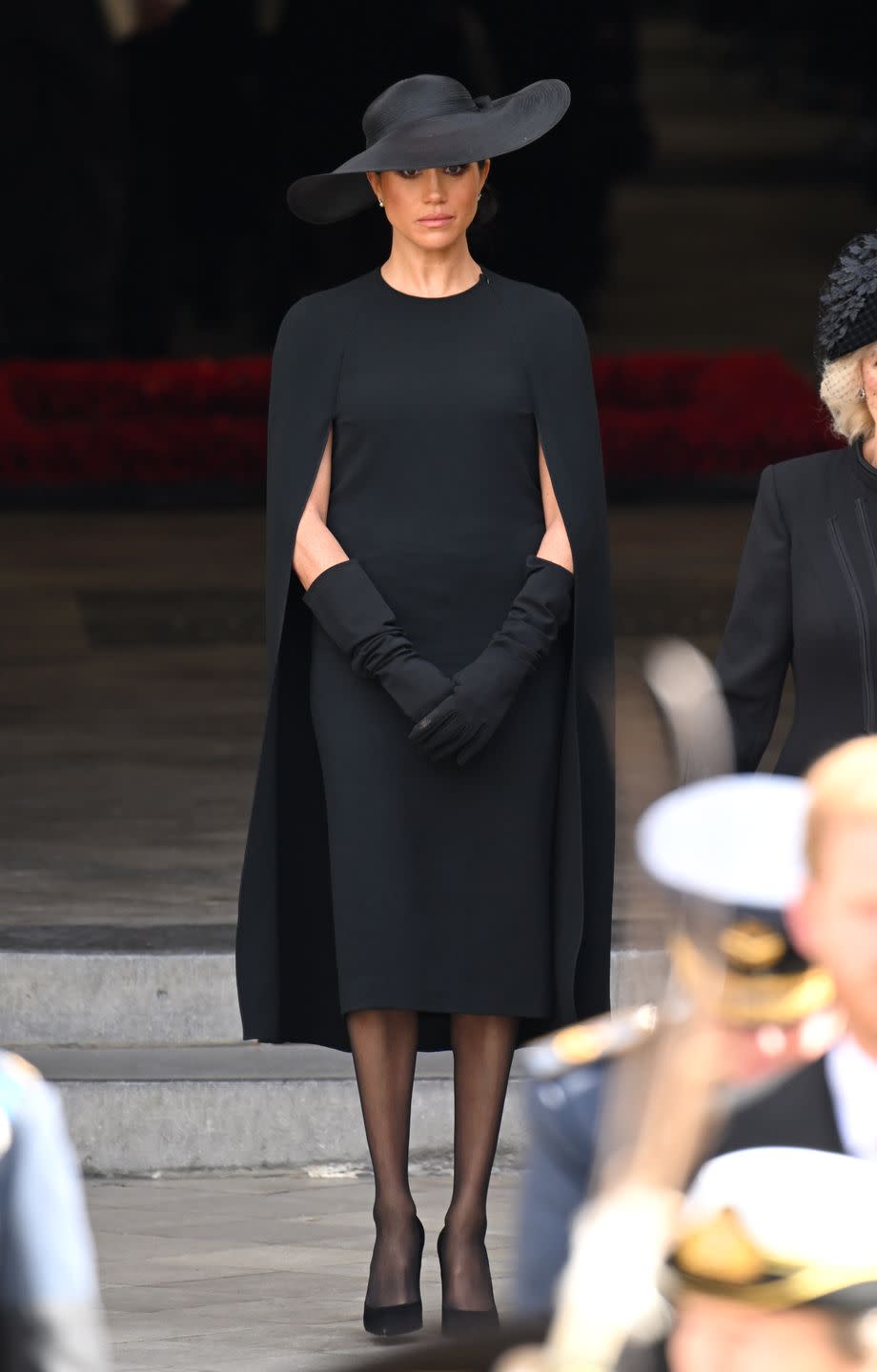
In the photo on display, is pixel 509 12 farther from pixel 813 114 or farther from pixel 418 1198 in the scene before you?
pixel 813 114

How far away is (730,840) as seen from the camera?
219cm

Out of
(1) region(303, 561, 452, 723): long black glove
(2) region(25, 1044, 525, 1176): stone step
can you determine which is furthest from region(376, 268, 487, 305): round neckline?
(2) region(25, 1044, 525, 1176): stone step

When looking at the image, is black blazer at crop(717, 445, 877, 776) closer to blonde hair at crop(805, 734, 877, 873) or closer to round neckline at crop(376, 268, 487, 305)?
round neckline at crop(376, 268, 487, 305)

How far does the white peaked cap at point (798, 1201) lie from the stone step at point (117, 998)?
14.5 ft

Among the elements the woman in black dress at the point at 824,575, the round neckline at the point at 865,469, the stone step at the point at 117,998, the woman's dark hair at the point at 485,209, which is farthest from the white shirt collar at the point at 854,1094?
the stone step at the point at 117,998

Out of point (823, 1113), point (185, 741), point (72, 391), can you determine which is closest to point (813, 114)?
point (72, 391)

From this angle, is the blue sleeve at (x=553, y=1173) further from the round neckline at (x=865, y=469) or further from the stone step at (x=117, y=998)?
the stone step at (x=117, y=998)

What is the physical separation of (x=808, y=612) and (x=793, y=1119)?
234 centimetres

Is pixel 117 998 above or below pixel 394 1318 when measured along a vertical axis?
below

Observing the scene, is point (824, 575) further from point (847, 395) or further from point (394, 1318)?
point (394, 1318)

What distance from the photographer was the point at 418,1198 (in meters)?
5.92

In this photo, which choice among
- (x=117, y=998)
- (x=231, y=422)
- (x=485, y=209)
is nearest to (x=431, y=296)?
(x=485, y=209)

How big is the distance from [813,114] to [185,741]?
41.2 metres

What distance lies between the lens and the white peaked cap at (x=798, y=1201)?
2137 mm
